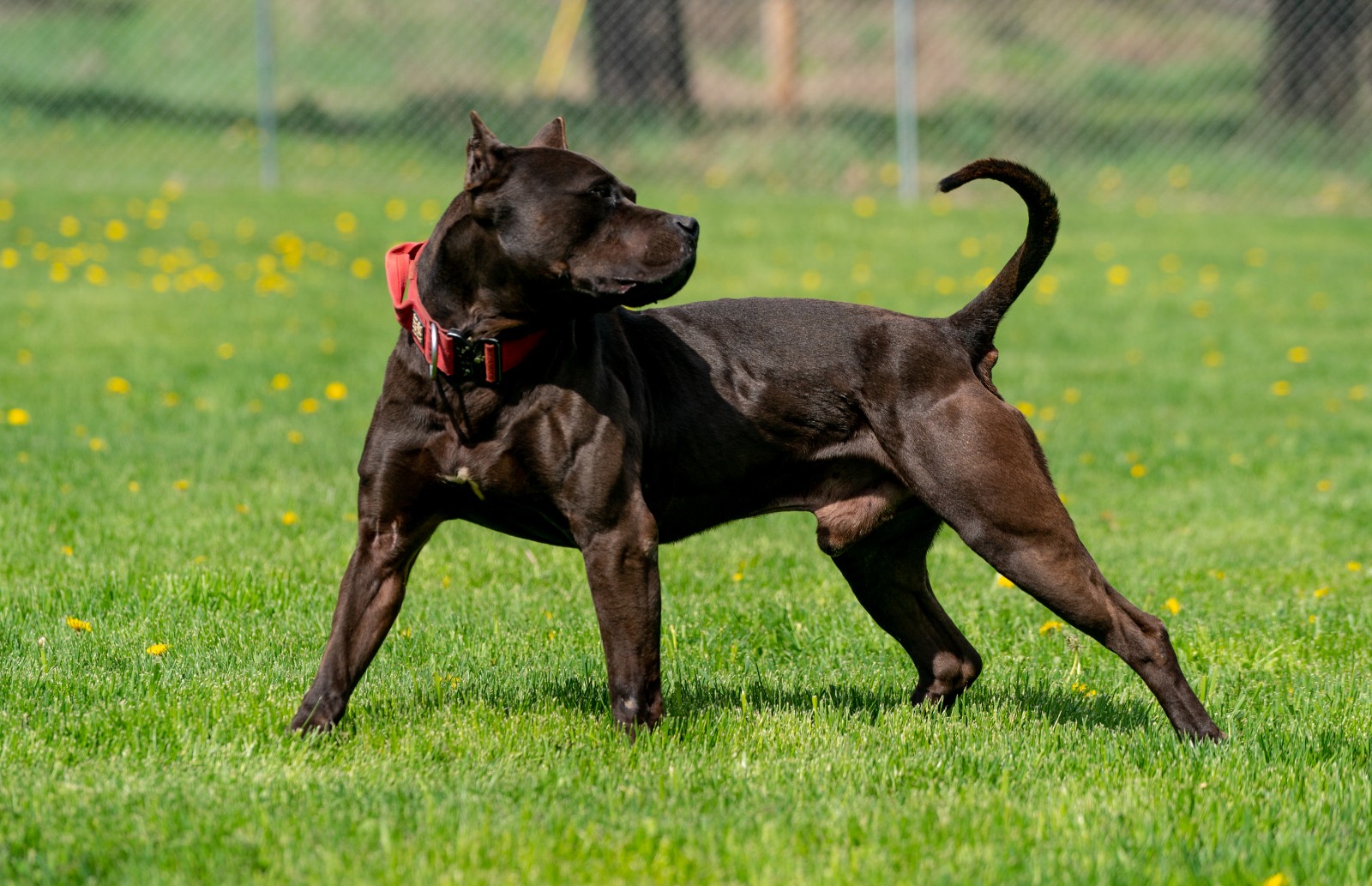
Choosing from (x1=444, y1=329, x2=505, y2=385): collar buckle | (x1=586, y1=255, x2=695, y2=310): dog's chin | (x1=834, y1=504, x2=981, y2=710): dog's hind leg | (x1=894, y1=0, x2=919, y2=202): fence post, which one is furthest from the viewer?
(x1=894, y1=0, x2=919, y2=202): fence post

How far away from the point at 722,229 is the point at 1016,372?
4.24m

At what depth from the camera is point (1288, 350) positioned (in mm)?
11641

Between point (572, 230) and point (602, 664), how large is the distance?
66.7 inches

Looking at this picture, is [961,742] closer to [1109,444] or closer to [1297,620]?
[1297,620]

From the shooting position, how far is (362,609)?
164 inches

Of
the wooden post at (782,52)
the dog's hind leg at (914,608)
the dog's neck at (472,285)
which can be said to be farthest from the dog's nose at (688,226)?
the wooden post at (782,52)

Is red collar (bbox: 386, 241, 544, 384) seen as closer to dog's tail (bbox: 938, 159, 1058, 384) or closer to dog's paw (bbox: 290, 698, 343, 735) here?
dog's paw (bbox: 290, 698, 343, 735)

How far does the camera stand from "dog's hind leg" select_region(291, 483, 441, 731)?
13.3 feet

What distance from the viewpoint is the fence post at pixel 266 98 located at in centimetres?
1452

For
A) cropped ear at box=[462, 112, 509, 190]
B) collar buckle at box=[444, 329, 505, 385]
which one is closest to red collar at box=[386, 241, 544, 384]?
collar buckle at box=[444, 329, 505, 385]

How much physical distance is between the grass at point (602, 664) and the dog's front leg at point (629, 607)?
3.9 inches

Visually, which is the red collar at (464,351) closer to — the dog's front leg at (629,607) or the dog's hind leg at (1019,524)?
the dog's front leg at (629,607)

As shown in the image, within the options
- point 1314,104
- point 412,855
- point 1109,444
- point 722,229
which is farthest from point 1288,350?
point 412,855

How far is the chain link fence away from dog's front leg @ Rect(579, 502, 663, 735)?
1204 cm
